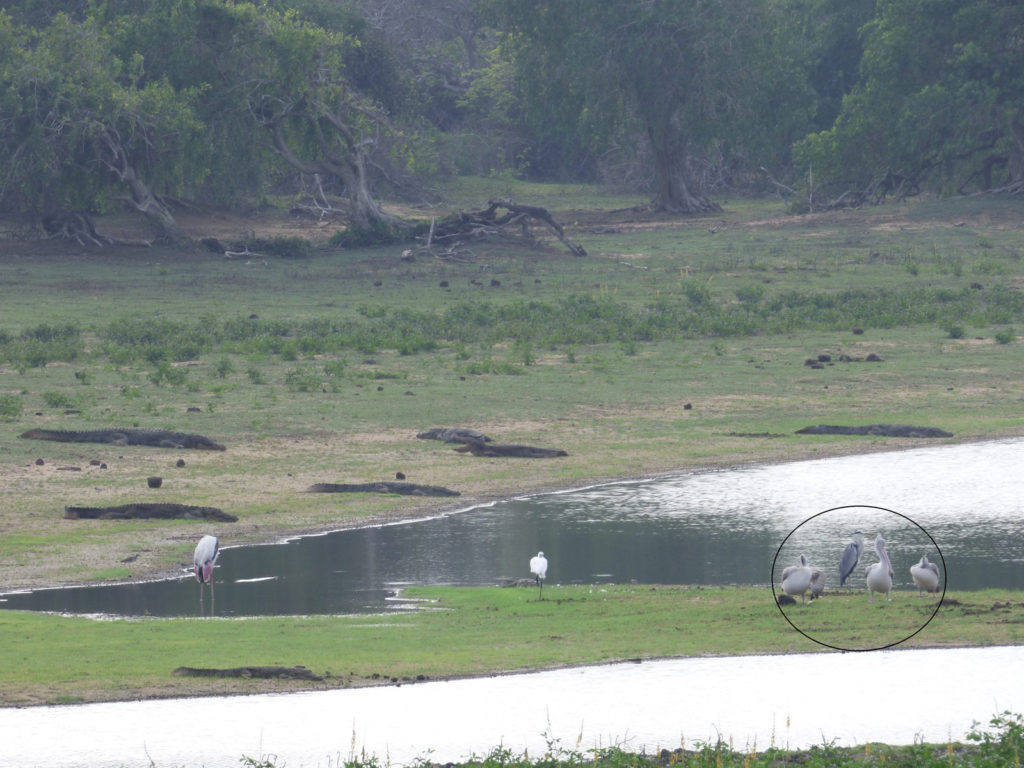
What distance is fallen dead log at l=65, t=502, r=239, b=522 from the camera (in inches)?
720

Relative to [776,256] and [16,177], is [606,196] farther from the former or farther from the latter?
[16,177]

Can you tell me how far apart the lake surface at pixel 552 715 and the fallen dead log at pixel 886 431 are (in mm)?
11835

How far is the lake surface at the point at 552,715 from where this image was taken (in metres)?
10.4

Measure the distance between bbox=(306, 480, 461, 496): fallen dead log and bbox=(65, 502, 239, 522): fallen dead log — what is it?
6.23ft

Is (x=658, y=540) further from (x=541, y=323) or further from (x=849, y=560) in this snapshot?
(x=541, y=323)

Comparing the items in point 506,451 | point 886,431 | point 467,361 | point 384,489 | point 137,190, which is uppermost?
point 137,190

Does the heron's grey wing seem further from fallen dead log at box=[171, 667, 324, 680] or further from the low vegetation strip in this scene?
the low vegetation strip

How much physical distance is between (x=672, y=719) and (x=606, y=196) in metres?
57.5

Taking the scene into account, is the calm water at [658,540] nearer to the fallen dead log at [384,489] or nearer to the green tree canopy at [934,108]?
the fallen dead log at [384,489]

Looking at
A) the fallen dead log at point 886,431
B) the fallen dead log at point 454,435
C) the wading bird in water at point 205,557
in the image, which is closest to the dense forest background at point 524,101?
the fallen dead log at point 454,435

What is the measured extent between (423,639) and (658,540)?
5.74m

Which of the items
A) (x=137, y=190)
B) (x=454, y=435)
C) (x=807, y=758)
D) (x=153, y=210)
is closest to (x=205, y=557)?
(x=807, y=758)

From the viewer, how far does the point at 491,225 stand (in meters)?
47.6

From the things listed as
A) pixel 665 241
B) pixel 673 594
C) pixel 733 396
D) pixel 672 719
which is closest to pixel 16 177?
pixel 665 241
